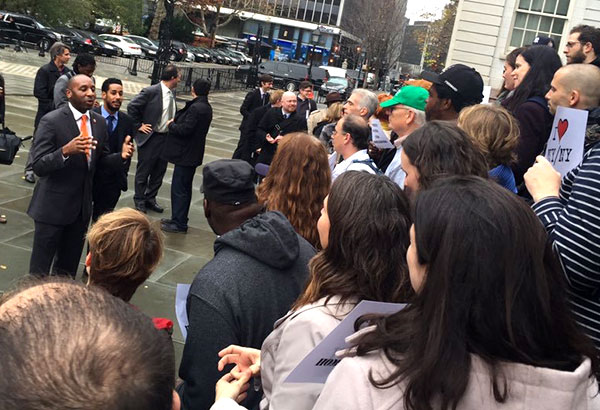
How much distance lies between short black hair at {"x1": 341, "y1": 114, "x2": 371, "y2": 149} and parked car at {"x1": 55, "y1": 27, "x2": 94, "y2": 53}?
35.8 meters

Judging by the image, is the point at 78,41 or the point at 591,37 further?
the point at 78,41

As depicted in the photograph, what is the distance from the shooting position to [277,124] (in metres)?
9.12

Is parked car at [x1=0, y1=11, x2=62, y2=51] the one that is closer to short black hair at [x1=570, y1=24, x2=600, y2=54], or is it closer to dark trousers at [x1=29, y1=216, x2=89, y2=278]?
dark trousers at [x1=29, y1=216, x2=89, y2=278]

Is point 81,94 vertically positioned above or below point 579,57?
→ below

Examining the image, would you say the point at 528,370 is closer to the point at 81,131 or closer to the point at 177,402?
the point at 177,402

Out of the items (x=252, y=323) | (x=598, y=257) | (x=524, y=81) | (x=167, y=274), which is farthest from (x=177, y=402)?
(x=167, y=274)

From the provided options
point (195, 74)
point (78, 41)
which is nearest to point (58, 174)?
point (195, 74)

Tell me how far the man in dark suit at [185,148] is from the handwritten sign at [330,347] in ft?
22.0

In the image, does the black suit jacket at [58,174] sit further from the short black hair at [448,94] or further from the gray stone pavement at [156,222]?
the short black hair at [448,94]

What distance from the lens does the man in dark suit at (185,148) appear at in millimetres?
8289

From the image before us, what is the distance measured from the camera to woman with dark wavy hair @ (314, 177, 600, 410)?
147 centimetres

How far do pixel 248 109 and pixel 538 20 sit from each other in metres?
9.83

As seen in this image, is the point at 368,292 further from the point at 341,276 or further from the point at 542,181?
the point at 542,181

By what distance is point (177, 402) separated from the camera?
1.35m
